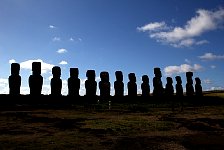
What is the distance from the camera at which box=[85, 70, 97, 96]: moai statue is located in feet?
100

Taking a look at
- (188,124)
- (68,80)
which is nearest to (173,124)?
(188,124)

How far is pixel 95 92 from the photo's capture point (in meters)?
31.0

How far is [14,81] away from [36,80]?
1.68 metres

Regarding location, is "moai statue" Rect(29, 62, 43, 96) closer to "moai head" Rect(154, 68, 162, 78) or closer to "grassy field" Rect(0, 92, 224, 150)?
"moai head" Rect(154, 68, 162, 78)

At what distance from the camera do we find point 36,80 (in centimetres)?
2777

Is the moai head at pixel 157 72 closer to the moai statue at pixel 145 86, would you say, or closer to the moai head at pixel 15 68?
the moai statue at pixel 145 86

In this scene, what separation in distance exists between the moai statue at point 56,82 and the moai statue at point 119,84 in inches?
217

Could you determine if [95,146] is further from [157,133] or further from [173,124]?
[173,124]

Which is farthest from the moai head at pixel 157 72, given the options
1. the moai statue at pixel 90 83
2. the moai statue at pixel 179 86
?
the moai statue at pixel 90 83

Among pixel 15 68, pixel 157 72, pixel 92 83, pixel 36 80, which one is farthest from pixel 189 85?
pixel 15 68

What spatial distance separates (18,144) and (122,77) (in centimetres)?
2444

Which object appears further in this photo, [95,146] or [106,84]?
[106,84]

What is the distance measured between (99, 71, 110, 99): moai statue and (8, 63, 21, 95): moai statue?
7.25 meters

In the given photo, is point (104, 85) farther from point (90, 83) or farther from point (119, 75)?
point (119, 75)
